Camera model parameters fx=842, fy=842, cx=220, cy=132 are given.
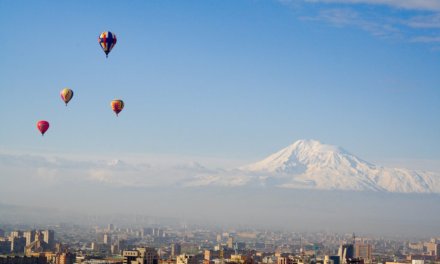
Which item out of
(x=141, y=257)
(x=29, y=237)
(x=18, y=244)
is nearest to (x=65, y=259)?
(x=141, y=257)

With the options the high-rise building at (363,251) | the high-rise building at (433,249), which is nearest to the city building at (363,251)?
the high-rise building at (363,251)

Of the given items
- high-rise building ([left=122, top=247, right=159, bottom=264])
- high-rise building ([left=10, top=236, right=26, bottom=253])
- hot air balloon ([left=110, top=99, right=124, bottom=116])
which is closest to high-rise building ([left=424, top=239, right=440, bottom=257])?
high-rise building ([left=10, top=236, right=26, bottom=253])

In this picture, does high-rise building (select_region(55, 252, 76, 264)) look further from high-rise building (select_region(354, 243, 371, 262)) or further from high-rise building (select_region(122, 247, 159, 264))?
high-rise building (select_region(354, 243, 371, 262))

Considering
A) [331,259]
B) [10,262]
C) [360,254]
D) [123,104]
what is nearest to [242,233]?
[360,254]

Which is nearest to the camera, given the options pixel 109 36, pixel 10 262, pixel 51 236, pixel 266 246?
pixel 109 36

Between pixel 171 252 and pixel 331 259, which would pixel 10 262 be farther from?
pixel 171 252

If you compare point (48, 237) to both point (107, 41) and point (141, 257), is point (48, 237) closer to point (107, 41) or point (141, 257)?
point (141, 257)

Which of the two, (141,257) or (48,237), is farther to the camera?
(48,237)

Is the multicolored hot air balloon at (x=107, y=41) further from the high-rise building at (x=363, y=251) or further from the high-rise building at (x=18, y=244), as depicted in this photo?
the high-rise building at (x=363, y=251)
